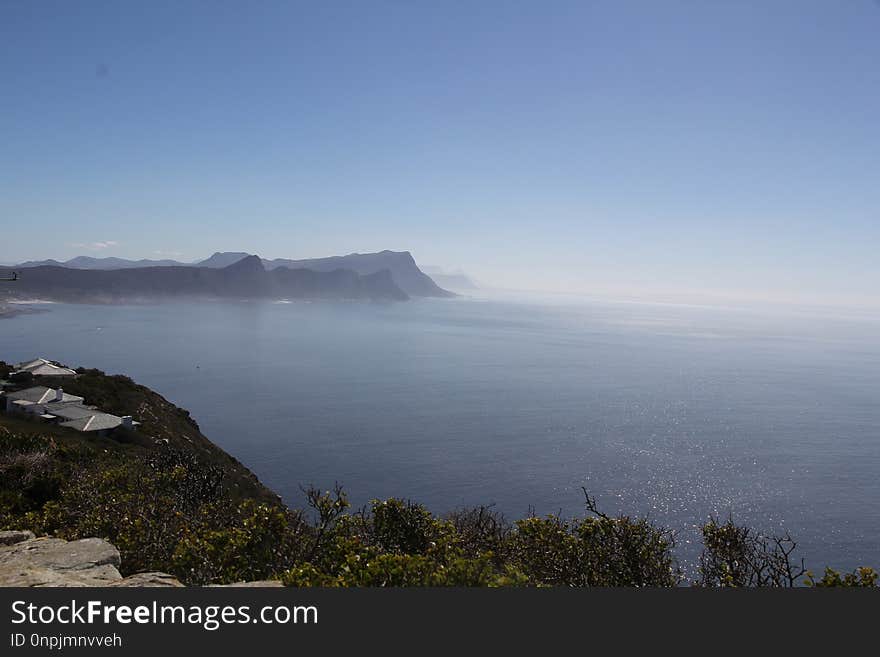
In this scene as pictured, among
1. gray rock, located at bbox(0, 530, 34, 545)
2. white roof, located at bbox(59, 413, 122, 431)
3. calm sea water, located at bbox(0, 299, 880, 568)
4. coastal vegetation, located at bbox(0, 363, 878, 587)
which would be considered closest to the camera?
coastal vegetation, located at bbox(0, 363, 878, 587)

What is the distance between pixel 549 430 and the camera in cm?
9381

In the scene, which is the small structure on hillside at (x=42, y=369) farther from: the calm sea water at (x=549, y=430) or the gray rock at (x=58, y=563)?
the gray rock at (x=58, y=563)

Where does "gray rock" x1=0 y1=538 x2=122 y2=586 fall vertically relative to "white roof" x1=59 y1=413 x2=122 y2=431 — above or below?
above

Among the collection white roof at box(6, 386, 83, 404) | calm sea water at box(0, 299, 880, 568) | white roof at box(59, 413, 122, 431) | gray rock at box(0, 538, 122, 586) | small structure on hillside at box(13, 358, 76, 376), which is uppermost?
gray rock at box(0, 538, 122, 586)

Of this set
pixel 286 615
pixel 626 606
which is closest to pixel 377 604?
pixel 286 615

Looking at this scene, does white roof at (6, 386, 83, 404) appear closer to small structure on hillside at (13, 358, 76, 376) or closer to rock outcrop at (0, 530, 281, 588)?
small structure on hillside at (13, 358, 76, 376)

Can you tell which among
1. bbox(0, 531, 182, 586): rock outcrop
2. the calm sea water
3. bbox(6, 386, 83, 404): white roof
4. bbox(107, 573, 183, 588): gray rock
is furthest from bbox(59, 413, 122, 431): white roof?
bbox(107, 573, 183, 588): gray rock

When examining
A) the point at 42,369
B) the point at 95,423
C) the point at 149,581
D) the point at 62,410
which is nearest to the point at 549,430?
the point at 95,423

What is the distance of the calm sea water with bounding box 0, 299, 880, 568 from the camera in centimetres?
6356

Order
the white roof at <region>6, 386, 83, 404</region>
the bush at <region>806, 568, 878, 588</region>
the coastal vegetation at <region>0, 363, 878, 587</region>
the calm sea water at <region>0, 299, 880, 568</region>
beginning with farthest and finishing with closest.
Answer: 1. the calm sea water at <region>0, 299, 880, 568</region>
2. the white roof at <region>6, 386, 83, 404</region>
3. the bush at <region>806, 568, 878, 588</region>
4. the coastal vegetation at <region>0, 363, 878, 587</region>

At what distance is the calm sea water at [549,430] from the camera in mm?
63562

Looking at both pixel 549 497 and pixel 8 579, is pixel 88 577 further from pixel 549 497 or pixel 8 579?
pixel 549 497

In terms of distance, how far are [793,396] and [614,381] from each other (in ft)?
142

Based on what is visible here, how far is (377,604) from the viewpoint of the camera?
744cm
